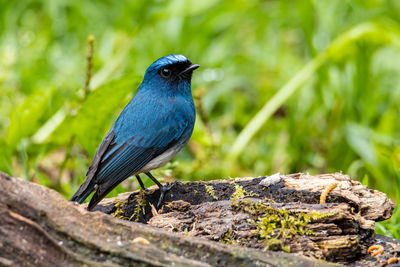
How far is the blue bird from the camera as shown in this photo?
3.51 m

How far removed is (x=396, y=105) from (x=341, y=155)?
36.0 inches

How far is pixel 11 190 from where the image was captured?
95.0 inches

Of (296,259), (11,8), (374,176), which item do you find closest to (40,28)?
(11,8)

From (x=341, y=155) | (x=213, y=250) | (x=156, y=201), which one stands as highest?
(x=341, y=155)

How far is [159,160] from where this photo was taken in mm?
3873

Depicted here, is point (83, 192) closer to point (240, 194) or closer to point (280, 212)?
point (240, 194)

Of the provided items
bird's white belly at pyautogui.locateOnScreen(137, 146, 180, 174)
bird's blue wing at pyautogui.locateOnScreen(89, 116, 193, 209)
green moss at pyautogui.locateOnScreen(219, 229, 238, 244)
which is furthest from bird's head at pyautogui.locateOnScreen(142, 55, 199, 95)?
green moss at pyautogui.locateOnScreen(219, 229, 238, 244)

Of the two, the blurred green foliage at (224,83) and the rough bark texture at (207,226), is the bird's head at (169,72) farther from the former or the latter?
the rough bark texture at (207,226)

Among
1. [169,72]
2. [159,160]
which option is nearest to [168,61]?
[169,72]

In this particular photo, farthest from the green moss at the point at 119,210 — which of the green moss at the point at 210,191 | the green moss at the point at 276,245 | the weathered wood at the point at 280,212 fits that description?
the green moss at the point at 276,245

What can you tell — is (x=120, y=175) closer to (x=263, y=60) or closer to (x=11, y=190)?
(x=11, y=190)

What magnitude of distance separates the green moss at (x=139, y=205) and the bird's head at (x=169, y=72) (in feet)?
3.21

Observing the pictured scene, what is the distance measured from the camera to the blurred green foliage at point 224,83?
5.21 meters

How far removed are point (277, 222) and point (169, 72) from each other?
1768 mm
